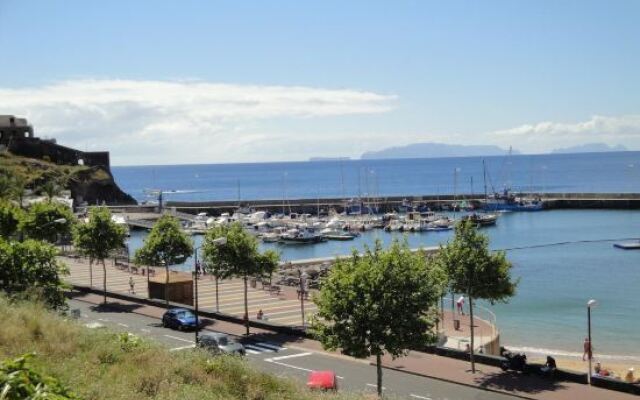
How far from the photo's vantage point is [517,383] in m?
25.5

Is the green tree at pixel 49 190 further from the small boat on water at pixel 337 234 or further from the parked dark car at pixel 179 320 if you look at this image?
the small boat on water at pixel 337 234

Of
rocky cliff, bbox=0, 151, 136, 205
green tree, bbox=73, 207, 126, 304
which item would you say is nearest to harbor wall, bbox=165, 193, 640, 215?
rocky cliff, bbox=0, 151, 136, 205

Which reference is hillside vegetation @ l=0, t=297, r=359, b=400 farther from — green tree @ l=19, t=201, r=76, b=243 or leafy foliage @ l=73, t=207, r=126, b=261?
green tree @ l=19, t=201, r=76, b=243

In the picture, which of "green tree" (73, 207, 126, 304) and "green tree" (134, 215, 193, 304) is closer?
"green tree" (134, 215, 193, 304)

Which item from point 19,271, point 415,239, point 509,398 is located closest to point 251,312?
point 19,271

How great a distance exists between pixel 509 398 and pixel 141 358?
14.9m

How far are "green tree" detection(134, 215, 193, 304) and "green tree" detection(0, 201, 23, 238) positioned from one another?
27.4ft

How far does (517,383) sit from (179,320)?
16.7m

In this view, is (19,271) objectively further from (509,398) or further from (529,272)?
(529,272)

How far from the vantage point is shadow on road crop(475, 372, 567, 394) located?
24803 mm

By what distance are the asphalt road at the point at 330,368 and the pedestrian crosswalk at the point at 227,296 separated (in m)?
5.49

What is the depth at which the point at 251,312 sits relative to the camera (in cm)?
3978

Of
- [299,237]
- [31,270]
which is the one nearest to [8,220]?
[31,270]

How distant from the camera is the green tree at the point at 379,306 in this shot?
2256 cm
